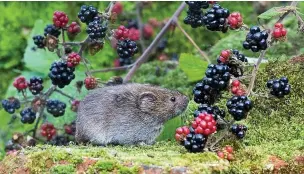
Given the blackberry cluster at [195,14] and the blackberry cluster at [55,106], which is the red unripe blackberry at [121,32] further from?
the blackberry cluster at [55,106]

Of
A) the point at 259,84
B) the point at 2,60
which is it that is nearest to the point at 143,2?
the point at 2,60

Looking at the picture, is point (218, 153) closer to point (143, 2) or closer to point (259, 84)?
point (259, 84)

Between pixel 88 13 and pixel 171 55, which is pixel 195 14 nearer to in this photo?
pixel 88 13

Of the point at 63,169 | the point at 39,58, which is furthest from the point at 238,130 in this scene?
the point at 39,58

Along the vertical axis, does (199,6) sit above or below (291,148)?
above

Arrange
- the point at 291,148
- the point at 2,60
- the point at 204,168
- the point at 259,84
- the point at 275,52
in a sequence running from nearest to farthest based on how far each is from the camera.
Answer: the point at 204,168
the point at 291,148
the point at 259,84
the point at 275,52
the point at 2,60

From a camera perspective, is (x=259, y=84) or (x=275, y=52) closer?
(x=259, y=84)

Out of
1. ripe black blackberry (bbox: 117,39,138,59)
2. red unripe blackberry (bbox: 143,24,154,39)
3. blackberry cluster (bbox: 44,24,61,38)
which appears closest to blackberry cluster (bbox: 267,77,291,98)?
ripe black blackberry (bbox: 117,39,138,59)
